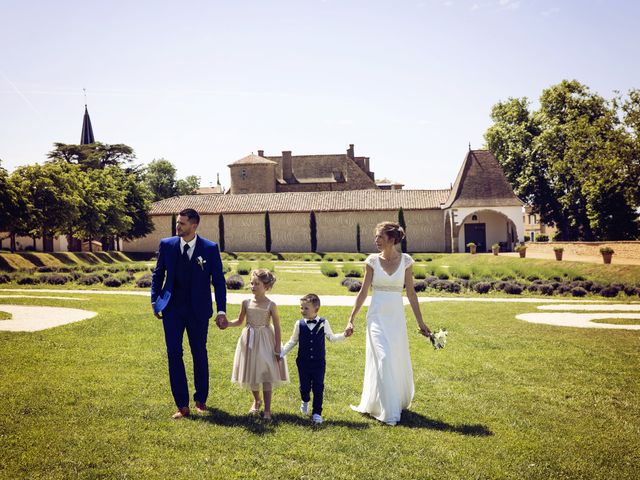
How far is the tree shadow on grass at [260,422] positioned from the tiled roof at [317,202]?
44.0 metres

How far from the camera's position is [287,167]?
224 feet

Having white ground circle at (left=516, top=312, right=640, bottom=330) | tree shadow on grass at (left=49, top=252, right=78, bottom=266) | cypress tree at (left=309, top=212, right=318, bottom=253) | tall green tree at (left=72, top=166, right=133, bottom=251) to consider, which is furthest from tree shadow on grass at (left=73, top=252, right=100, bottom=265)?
white ground circle at (left=516, top=312, right=640, bottom=330)

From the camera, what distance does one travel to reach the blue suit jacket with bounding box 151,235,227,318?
19.6 ft

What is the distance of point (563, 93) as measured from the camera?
45562 mm

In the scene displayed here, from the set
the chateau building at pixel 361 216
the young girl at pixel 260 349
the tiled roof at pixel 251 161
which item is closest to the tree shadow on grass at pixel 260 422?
the young girl at pixel 260 349

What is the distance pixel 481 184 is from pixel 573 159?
718cm

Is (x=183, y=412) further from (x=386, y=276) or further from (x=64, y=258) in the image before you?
(x=64, y=258)

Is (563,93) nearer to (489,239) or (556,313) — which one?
(489,239)

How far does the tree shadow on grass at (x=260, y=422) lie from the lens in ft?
18.5

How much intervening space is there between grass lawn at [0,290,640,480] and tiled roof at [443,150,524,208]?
1391 inches

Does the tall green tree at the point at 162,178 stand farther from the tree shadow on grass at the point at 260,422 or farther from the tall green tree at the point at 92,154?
the tree shadow on grass at the point at 260,422

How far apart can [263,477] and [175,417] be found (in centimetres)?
171

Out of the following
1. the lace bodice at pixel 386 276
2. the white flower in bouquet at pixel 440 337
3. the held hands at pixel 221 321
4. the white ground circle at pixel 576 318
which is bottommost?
the white ground circle at pixel 576 318

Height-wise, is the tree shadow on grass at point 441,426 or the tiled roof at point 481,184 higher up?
the tiled roof at point 481,184
